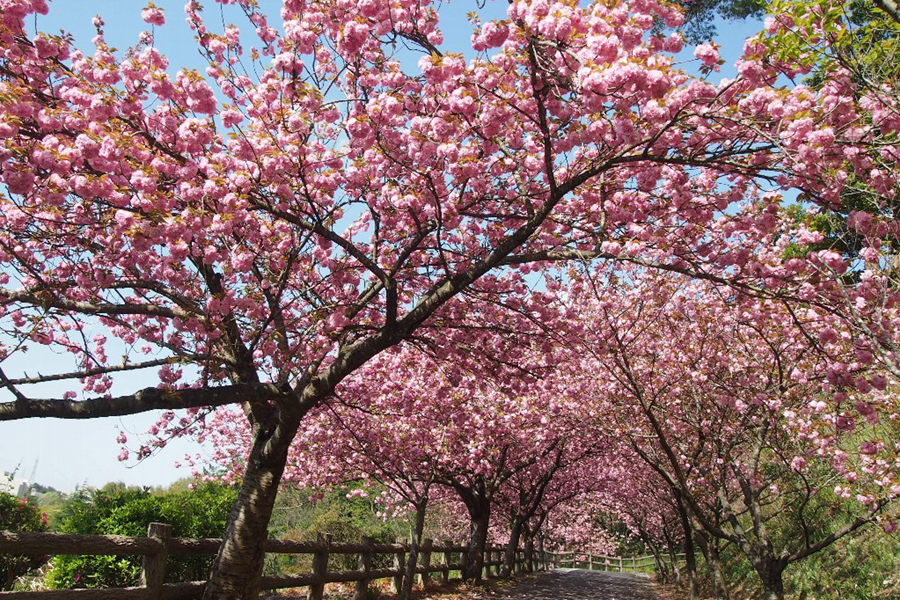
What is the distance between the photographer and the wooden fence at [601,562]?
44.4 m

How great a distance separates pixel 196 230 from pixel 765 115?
505 cm

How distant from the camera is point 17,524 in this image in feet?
29.4

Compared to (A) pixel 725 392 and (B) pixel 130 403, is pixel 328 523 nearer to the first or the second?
(A) pixel 725 392

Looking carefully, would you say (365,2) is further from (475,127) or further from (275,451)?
(275,451)

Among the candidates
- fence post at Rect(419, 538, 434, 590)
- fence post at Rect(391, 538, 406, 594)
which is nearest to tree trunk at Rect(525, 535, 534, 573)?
fence post at Rect(419, 538, 434, 590)

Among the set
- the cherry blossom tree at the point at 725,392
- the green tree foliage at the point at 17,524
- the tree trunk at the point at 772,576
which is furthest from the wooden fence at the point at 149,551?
the tree trunk at the point at 772,576

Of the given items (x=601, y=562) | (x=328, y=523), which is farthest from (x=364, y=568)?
(x=601, y=562)

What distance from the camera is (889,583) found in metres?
9.73

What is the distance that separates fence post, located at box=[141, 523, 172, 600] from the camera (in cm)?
610

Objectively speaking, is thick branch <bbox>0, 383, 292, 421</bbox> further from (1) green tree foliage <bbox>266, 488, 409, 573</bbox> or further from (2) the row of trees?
(1) green tree foliage <bbox>266, 488, 409, 573</bbox>

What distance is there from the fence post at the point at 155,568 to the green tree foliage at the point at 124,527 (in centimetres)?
247

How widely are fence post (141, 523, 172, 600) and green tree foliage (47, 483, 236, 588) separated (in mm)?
2468

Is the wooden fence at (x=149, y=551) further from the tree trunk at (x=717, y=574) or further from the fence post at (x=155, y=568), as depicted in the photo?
the tree trunk at (x=717, y=574)

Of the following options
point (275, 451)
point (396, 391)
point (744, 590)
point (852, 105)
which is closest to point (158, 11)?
point (275, 451)
